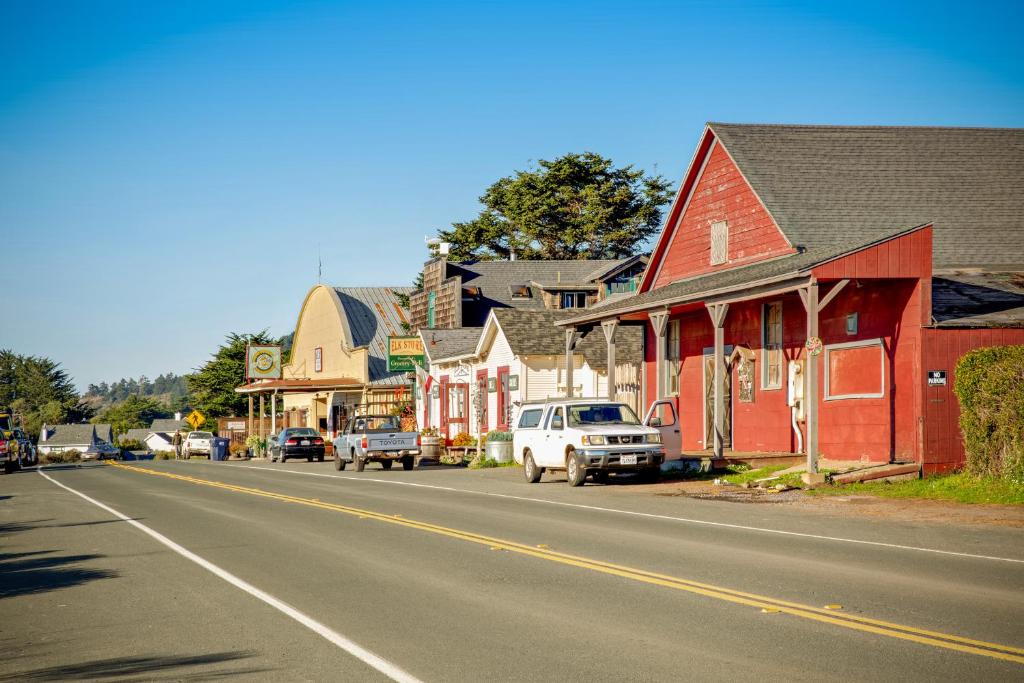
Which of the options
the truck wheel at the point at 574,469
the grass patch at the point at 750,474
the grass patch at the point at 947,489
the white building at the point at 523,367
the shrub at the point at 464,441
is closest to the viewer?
the grass patch at the point at 947,489

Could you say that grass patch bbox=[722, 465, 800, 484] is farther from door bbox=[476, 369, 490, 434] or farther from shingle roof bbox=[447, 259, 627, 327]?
shingle roof bbox=[447, 259, 627, 327]

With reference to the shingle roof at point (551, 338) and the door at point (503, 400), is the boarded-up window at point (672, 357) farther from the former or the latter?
the door at point (503, 400)

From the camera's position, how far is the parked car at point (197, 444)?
216 feet

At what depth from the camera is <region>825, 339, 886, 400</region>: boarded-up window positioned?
23.3 meters

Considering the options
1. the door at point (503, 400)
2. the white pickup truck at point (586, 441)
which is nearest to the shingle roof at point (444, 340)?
the door at point (503, 400)

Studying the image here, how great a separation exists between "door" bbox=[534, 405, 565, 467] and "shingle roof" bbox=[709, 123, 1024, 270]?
727 centimetres

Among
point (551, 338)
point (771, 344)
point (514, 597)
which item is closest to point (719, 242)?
point (771, 344)

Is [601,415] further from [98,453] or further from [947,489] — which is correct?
[98,453]

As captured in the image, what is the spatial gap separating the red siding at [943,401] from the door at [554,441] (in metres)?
7.82

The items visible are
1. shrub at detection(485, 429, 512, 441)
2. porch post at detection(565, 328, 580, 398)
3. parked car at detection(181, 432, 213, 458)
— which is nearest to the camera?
porch post at detection(565, 328, 580, 398)

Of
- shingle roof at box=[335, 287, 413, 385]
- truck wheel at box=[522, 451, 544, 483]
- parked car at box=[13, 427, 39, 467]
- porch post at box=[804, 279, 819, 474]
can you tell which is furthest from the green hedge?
shingle roof at box=[335, 287, 413, 385]

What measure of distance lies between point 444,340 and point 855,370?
102ft

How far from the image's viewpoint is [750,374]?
2933 cm

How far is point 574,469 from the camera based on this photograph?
2461 centimetres
